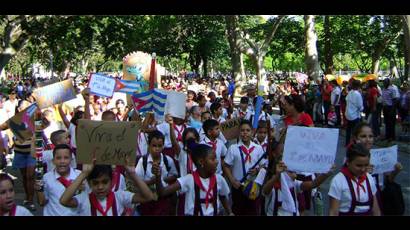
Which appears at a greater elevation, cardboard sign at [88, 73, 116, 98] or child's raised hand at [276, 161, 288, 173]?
cardboard sign at [88, 73, 116, 98]

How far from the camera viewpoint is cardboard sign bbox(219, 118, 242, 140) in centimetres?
792

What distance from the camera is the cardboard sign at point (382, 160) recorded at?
4859 millimetres

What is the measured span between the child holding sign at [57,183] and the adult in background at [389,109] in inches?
442

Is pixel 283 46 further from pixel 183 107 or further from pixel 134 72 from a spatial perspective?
pixel 183 107

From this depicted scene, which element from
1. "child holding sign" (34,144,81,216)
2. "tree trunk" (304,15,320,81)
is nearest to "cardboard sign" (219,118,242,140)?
"child holding sign" (34,144,81,216)

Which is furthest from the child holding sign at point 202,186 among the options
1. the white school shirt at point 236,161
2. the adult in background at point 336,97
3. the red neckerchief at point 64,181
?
the adult in background at point 336,97

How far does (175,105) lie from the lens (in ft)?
24.8

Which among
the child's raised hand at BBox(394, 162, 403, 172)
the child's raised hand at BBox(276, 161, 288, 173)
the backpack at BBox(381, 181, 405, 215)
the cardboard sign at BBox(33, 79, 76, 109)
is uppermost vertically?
the cardboard sign at BBox(33, 79, 76, 109)

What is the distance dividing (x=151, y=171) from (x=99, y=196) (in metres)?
1.07

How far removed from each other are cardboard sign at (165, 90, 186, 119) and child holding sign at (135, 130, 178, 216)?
4.57 feet

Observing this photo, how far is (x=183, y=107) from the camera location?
25.0ft

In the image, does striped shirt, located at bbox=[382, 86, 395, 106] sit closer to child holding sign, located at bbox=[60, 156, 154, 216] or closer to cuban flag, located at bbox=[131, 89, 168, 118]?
cuban flag, located at bbox=[131, 89, 168, 118]

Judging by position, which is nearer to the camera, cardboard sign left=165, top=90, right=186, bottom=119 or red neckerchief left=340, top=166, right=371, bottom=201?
red neckerchief left=340, top=166, right=371, bottom=201
